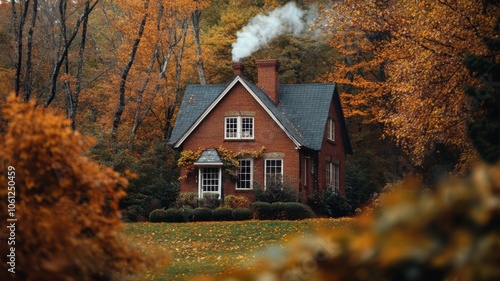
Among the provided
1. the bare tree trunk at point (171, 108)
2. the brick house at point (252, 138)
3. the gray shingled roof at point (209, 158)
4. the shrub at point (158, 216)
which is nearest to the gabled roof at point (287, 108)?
the brick house at point (252, 138)

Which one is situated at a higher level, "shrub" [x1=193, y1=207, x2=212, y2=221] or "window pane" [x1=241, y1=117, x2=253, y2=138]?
"window pane" [x1=241, y1=117, x2=253, y2=138]

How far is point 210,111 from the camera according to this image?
41500mm

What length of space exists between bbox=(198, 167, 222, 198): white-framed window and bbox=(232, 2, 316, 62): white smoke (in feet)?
30.1

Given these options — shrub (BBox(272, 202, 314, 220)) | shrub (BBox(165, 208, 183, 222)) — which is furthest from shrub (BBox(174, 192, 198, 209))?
shrub (BBox(272, 202, 314, 220))

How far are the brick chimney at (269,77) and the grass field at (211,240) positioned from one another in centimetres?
1250

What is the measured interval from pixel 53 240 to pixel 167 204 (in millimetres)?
33306

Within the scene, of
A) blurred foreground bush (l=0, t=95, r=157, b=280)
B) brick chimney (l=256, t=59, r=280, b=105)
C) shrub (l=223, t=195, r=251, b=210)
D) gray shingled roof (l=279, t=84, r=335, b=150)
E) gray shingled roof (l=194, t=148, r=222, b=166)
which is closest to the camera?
blurred foreground bush (l=0, t=95, r=157, b=280)

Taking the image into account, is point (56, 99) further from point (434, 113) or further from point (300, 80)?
point (434, 113)

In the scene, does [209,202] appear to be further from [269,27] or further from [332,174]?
[269,27]

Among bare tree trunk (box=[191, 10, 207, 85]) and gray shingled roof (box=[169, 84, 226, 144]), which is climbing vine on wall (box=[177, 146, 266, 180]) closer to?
gray shingled roof (box=[169, 84, 226, 144])

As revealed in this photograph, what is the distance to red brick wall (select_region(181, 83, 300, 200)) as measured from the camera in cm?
4084

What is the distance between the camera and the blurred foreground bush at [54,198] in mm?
8602

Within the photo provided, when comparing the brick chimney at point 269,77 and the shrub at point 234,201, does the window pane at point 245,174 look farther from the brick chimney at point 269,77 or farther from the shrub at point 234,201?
the brick chimney at point 269,77

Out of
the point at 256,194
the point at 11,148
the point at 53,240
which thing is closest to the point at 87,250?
the point at 53,240
